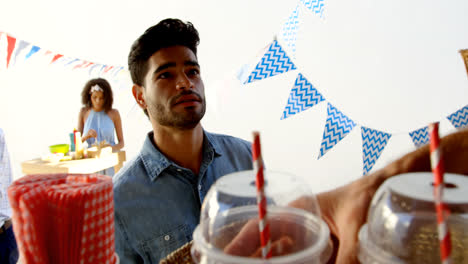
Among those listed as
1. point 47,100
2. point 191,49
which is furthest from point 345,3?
point 47,100

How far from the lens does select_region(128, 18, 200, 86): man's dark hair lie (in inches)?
56.9

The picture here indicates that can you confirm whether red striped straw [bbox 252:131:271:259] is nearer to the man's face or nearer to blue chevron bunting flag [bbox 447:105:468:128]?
the man's face

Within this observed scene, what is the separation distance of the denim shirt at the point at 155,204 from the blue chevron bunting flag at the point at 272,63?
3.12 feet

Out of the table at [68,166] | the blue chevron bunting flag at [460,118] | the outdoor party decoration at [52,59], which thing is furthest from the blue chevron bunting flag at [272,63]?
the outdoor party decoration at [52,59]

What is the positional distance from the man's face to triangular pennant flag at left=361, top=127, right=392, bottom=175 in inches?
47.1

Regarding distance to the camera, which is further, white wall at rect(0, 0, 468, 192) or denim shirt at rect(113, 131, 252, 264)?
white wall at rect(0, 0, 468, 192)

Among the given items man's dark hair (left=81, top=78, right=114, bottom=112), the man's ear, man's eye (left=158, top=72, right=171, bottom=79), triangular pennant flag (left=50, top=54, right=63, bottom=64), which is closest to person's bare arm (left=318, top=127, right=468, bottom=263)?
man's eye (left=158, top=72, right=171, bottom=79)

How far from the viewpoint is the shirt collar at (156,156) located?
1293 mm

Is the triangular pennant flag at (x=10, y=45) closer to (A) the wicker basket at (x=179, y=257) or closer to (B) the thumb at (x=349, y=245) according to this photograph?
(A) the wicker basket at (x=179, y=257)

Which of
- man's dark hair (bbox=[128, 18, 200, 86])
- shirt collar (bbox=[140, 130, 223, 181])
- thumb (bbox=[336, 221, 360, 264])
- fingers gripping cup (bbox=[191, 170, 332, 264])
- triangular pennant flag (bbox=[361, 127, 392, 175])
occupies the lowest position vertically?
triangular pennant flag (bbox=[361, 127, 392, 175])

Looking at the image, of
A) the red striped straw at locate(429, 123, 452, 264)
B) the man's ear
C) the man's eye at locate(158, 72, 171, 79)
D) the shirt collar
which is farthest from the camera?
the man's ear

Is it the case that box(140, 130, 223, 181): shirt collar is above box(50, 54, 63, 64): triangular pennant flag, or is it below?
below

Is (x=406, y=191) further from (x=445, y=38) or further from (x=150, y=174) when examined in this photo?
(x=445, y=38)

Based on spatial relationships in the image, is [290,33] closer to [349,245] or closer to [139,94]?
[139,94]
